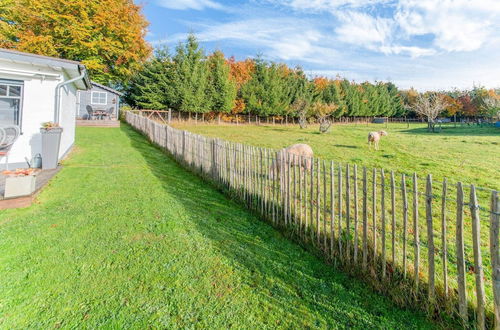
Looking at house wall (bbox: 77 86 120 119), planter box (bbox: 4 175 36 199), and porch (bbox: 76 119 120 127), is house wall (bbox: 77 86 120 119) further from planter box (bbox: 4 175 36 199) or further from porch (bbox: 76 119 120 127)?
planter box (bbox: 4 175 36 199)

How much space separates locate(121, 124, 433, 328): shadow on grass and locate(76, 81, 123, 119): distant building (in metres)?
22.9

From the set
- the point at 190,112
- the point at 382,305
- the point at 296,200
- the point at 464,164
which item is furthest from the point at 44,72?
the point at 190,112

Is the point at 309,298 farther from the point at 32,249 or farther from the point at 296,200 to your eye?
the point at 32,249

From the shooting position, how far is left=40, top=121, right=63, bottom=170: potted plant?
711 cm

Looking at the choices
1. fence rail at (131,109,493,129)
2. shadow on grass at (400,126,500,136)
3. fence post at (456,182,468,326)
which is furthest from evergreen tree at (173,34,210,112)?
A: fence post at (456,182,468,326)

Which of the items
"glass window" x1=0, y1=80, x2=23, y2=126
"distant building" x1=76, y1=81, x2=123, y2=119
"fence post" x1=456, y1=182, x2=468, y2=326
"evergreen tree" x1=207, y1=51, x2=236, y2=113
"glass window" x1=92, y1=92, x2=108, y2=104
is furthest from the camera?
"evergreen tree" x1=207, y1=51, x2=236, y2=113

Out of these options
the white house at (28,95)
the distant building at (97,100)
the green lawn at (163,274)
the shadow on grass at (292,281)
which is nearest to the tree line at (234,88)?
the distant building at (97,100)

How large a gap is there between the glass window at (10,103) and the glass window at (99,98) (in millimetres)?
19970

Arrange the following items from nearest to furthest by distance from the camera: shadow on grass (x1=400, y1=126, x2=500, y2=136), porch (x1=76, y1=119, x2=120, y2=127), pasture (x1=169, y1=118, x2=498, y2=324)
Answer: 1. pasture (x1=169, y1=118, x2=498, y2=324)
2. porch (x1=76, y1=119, x2=120, y2=127)
3. shadow on grass (x1=400, y1=126, x2=500, y2=136)

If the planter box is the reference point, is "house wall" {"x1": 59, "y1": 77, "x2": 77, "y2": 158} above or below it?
above

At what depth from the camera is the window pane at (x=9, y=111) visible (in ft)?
22.2

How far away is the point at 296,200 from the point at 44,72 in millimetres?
7830

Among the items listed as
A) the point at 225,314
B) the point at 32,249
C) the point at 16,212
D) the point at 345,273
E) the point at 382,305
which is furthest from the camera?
the point at 16,212

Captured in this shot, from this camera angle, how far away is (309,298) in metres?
2.76
